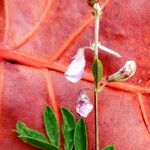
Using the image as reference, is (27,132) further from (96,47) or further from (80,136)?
(96,47)

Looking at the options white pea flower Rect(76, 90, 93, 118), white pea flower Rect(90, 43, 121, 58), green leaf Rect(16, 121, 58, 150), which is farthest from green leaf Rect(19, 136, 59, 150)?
white pea flower Rect(90, 43, 121, 58)

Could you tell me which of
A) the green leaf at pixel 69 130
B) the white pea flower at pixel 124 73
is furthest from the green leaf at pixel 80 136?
the white pea flower at pixel 124 73

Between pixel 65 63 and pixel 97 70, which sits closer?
pixel 97 70

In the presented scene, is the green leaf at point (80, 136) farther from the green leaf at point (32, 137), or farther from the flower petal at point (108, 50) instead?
the flower petal at point (108, 50)

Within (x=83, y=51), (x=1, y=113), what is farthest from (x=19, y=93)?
(x=83, y=51)

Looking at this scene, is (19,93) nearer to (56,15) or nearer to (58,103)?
(58,103)

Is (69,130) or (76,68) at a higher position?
(76,68)

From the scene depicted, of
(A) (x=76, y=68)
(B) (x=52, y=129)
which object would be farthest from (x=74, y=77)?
(B) (x=52, y=129)
